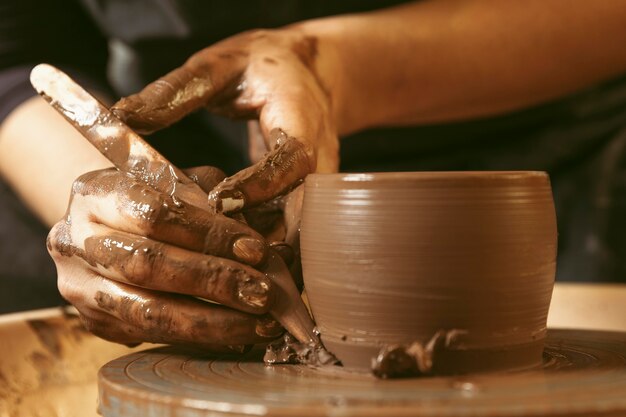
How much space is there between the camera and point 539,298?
0.87 metres

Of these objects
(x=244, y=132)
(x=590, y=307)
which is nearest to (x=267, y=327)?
(x=590, y=307)

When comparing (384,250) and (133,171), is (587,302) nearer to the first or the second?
(384,250)

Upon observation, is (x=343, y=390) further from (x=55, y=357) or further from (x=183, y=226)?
(x=55, y=357)

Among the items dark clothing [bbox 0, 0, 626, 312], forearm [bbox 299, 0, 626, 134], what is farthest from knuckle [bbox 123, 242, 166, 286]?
dark clothing [bbox 0, 0, 626, 312]

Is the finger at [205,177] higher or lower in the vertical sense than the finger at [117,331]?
higher

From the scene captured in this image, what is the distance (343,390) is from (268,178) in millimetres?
309

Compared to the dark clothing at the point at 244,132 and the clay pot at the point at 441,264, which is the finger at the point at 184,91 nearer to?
the clay pot at the point at 441,264

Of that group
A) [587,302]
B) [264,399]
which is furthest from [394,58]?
[264,399]

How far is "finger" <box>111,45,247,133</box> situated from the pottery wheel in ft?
→ 1.10

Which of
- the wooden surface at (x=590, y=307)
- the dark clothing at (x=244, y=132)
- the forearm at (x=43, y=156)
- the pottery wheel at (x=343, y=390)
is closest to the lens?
the pottery wheel at (x=343, y=390)

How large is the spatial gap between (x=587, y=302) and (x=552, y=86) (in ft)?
2.08

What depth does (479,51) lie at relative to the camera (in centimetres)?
181

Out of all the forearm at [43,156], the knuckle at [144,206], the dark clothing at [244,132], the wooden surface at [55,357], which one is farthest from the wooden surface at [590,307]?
the forearm at [43,156]

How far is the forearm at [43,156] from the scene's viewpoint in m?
1.70
